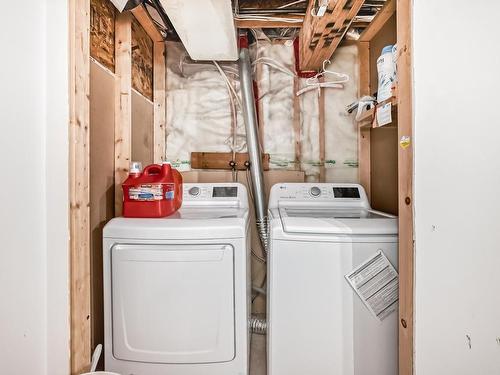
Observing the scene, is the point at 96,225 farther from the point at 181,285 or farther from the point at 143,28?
the point at 143,28

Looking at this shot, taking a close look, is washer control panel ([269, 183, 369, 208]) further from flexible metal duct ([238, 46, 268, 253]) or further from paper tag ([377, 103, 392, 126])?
paper tag ([377, 103, 392, 126])

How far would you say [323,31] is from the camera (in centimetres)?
174

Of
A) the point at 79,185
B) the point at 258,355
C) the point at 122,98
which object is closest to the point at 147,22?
the point at 122,98

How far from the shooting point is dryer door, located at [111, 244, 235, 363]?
4.43ft

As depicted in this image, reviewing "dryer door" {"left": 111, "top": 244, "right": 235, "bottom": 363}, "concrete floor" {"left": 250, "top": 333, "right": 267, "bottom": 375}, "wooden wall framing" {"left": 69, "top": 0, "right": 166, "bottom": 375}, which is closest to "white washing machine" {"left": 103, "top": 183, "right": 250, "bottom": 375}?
"dryer door" {"left": 111, "top": 244, "right": 235, "bottom": 363}

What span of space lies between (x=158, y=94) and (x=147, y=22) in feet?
1.62

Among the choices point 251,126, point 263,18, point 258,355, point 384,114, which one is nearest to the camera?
point 384,114

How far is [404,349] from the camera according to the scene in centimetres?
120

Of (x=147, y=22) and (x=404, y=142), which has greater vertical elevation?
(x=147, y=22)

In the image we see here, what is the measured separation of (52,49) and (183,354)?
1.42m

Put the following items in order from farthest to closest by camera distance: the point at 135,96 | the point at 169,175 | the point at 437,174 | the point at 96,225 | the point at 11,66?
the point at 135,96 < the point at 169,175 < the point at 96,225 < the point at 437,174 < the point at 11,66

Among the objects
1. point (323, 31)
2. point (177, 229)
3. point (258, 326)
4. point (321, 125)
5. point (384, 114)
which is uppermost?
point (323, 31)

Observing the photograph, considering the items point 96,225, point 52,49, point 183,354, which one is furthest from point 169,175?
point 183,354

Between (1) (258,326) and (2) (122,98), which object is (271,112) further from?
(1) (258,326)
